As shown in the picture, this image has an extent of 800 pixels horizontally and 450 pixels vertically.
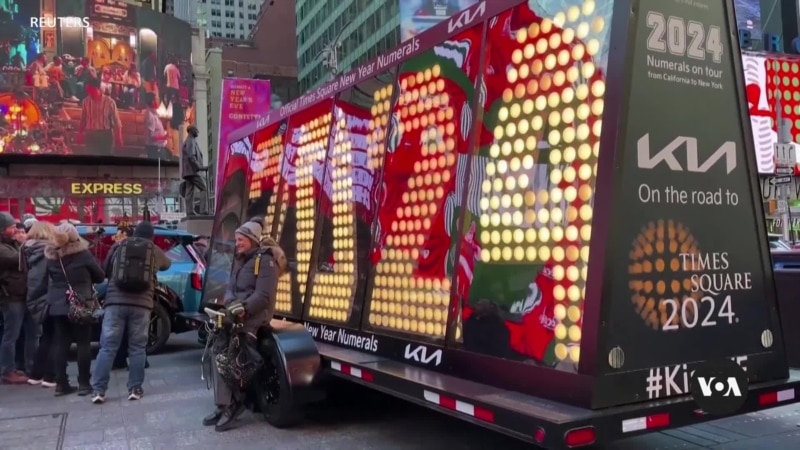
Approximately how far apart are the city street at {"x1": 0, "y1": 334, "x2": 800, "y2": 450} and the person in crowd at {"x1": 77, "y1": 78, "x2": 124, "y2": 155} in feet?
103

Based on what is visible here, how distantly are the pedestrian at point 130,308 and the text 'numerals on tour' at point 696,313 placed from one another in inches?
196

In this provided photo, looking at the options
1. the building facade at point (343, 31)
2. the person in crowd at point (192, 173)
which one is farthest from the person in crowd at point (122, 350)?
the building facade at point (343, 31)

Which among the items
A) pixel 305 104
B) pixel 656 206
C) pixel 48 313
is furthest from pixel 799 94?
pixel 48 313

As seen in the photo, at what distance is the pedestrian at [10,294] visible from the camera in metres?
7.57

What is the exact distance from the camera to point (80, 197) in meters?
37.3

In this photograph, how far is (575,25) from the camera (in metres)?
3.77

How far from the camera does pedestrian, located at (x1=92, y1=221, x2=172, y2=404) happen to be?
661 centimetres

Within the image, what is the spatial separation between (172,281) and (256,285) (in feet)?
15.3

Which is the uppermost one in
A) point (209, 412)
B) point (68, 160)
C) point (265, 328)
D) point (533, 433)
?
point (68, 160)

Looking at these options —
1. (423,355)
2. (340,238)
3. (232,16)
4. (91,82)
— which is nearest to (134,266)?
(340,238)

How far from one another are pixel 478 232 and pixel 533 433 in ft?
4.63

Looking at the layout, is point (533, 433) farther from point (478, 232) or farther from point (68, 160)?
point (68, 160)

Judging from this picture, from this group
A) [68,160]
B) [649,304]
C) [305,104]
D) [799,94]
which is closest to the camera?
[649,304]

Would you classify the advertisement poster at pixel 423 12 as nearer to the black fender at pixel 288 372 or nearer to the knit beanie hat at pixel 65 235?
the knit beanie hat at pixel 65 235
